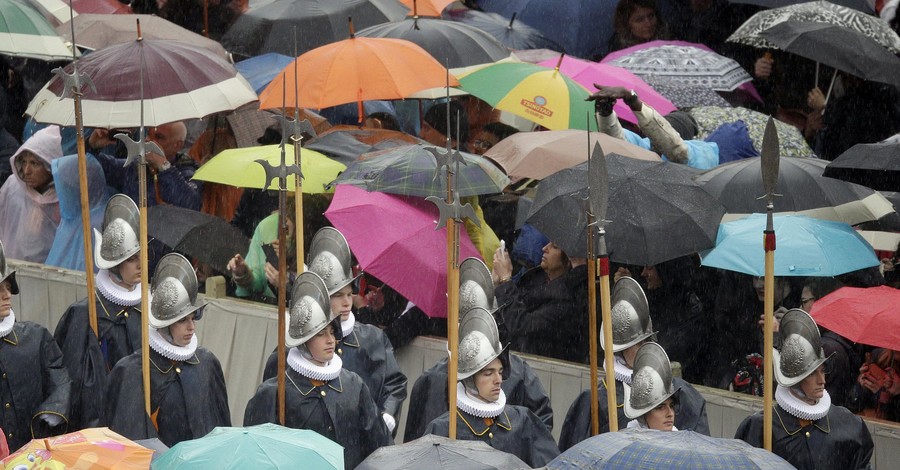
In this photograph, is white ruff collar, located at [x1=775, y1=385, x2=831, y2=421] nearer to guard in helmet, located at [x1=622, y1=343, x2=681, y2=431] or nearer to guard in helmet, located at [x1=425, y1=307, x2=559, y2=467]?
guard in helmet, located at [x1=622, y1=343, x2=681, y2=431]

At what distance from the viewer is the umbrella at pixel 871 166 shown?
10562 mm

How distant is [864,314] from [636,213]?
53.8 inches

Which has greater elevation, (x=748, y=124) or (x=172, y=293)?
(x=748, y=124)

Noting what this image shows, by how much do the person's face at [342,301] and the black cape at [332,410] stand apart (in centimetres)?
Result: 56

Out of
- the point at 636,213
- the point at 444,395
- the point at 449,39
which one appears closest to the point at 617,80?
the point at 449,39

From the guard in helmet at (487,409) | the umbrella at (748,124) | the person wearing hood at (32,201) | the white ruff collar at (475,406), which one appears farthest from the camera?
the person wearing hood at (32,201)

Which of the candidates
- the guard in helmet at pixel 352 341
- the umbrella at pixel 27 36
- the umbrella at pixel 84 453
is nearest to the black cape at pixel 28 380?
the guard in helmet at pixel 352 341

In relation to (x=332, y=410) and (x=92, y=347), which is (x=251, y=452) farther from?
(x=92, y=347)

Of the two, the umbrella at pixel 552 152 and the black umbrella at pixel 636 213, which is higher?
the umbrella at pixel 552 152

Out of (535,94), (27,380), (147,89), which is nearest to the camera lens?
(27,380)

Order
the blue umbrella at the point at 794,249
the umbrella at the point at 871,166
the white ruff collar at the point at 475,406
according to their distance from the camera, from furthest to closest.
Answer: the umbrella at the point at 871,166, the blue umbrella at the point at 794,249, the white ruff collar at the point at 475,406

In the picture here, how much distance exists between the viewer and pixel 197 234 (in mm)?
11602

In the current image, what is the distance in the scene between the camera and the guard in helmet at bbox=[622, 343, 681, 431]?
31.0 ft

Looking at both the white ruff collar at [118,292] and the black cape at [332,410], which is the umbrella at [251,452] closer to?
the black cape at [332,410]
